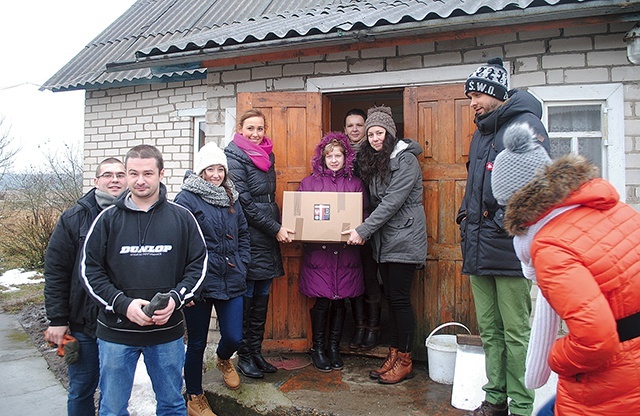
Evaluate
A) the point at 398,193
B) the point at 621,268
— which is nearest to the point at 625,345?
the point at 621,268

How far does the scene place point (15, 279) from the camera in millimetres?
10250

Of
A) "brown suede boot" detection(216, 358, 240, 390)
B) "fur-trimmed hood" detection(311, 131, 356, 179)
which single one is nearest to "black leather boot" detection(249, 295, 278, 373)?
"brown suede boot" detection(216, 358, 240, 390)

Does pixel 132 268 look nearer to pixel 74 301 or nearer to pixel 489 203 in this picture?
pixel 74 301

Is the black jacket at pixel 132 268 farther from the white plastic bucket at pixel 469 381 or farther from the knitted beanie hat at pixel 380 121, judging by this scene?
the white plastic bucket at pixel 469 381

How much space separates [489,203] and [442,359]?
57.6 inches

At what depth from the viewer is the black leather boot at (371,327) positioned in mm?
4504

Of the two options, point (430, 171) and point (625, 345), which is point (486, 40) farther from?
point (625, 345)

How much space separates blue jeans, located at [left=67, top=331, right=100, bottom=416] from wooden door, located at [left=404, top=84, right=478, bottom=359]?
8.25ft

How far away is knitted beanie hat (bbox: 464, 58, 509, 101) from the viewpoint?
309 centimetres

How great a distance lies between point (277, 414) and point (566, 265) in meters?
2.50

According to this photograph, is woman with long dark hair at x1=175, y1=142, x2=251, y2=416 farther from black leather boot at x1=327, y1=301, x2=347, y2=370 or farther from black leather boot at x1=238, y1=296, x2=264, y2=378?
black leather boot at x1=327, y1=301, x2=347, y2=370

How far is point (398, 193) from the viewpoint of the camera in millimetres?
3883

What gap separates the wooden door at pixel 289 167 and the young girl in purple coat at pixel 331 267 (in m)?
0.33

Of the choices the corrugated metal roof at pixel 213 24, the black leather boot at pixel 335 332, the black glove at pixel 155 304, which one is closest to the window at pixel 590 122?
the corrugated metal roof at pixel 213 24
